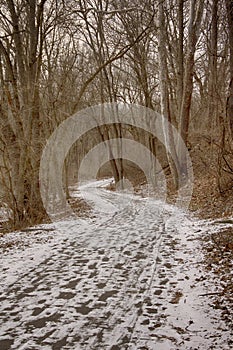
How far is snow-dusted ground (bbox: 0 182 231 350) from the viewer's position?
393 centimetres

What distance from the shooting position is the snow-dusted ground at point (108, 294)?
3.93 m

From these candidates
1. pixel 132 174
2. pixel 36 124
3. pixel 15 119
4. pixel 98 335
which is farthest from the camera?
pixel 132 174

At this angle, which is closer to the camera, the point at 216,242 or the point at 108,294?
the point at 108,294

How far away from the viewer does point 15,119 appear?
37.3 ft


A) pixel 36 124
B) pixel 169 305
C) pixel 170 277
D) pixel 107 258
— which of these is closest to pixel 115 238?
pixel 107 258

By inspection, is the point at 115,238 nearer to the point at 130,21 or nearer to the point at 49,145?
the point at 49,145

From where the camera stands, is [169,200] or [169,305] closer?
[169,305]

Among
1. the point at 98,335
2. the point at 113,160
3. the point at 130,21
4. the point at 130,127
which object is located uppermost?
the point at 130,21

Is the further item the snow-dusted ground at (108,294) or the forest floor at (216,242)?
the forest floor at (216,242)

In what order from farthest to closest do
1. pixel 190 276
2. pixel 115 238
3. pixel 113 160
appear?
pixel 113 160, pixel 115 238, pixel 190 276

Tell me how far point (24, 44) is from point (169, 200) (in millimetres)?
9773

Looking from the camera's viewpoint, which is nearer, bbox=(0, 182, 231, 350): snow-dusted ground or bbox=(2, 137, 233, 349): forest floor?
bbox=(0, 182, 231, 350): snow-dusted ground

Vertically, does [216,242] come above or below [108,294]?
above

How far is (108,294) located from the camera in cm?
519
